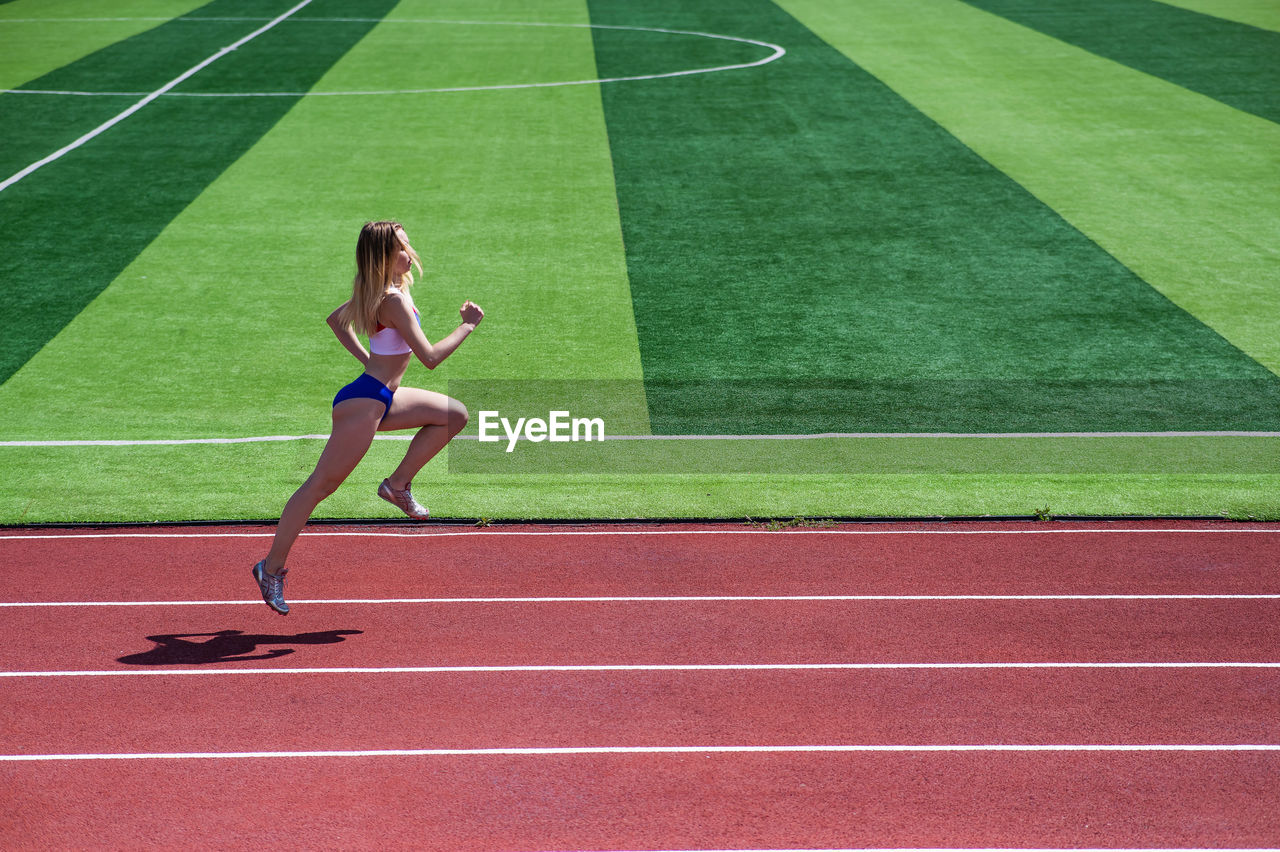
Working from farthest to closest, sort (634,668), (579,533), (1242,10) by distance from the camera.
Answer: (1242,10) < (579,533) < (634,668)

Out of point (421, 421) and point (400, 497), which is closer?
point (421, 421)

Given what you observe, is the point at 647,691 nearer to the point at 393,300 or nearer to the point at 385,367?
the point at 385,367

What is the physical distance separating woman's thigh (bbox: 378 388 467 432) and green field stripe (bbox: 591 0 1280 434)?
11.8ft

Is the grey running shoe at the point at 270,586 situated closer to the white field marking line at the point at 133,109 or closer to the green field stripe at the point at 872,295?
the green field stripe at the point at 872,295

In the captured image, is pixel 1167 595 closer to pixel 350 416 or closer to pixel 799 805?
pixel 799 805

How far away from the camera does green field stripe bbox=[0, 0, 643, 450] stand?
10977mm

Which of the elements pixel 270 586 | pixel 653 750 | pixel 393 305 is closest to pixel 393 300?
pixel 393 305

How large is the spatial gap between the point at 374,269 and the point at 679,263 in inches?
332

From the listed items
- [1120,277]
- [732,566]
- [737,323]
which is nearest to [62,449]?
[732,566]

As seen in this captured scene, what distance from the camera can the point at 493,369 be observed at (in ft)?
38.5

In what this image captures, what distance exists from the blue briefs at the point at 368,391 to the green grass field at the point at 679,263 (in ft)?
6.80

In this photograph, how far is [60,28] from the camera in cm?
2792

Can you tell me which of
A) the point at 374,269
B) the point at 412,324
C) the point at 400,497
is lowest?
the point at 400,497

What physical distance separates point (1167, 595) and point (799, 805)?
3087 millimetres
